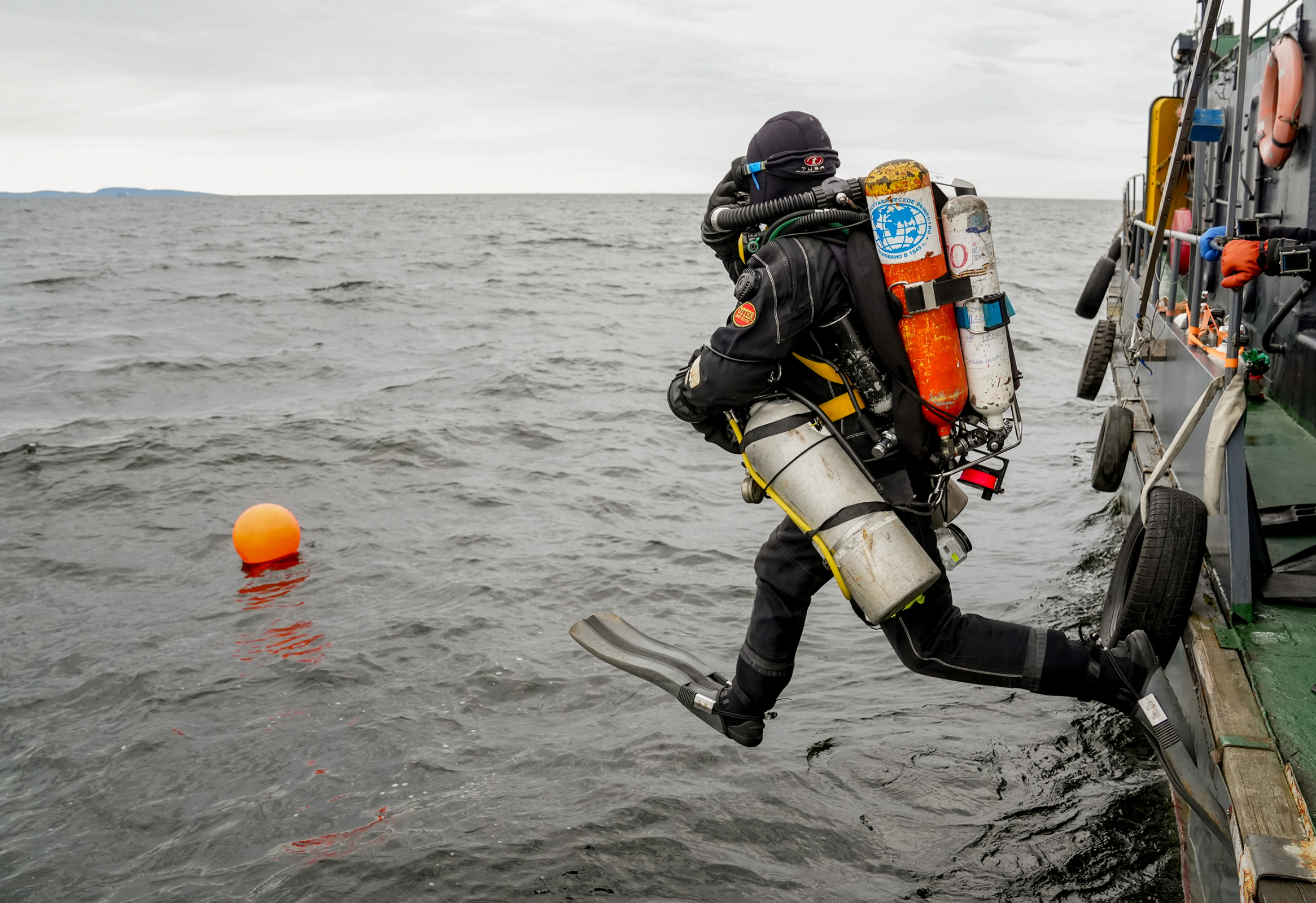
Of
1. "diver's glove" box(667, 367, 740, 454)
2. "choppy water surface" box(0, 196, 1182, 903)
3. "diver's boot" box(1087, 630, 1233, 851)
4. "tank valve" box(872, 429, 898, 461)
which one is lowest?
"choppy water surface" box(0, 196, 1182, 903)

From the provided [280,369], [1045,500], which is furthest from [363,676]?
[280,369]

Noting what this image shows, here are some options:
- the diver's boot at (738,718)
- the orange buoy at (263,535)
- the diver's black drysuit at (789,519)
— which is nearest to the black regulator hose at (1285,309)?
the diver's black drysuit at (789,519)

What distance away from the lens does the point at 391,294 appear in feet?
93.1

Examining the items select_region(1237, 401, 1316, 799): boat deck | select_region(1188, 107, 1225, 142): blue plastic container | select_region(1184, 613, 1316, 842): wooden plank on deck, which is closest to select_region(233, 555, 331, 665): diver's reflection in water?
select_region(1184, 613, 1316, 842): wooden plank on deck

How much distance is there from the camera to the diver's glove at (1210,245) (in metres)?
4.18

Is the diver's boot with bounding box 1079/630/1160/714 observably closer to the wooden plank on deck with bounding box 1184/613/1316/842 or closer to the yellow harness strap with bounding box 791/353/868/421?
the wooden plank on deck with bounding box 1184/613/1316/842

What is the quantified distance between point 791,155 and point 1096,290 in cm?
968

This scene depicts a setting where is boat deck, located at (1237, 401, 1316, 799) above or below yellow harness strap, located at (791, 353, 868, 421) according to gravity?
below

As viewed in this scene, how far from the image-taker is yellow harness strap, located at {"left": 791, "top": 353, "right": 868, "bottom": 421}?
142 inches

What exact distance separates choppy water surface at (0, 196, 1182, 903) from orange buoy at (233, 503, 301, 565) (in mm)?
205

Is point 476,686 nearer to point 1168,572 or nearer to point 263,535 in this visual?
point 263,535

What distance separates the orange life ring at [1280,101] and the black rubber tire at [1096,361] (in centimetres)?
342

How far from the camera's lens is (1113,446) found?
6.44 meters

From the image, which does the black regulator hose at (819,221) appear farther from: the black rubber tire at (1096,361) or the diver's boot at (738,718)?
the black rubber tire at (1096,361)
